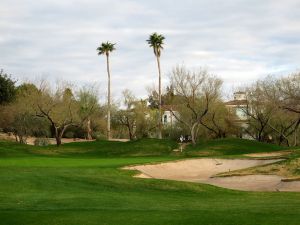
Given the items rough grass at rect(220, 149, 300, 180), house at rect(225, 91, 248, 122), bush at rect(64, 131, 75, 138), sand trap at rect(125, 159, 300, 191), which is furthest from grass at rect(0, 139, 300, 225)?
bush at rect(64, 131, 75, 138)

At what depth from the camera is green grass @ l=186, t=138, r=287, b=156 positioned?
5222cm

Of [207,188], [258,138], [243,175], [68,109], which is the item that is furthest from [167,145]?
[207,188]

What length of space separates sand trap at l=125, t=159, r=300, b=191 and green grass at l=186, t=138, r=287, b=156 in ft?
38.0

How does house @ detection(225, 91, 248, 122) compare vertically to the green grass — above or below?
above

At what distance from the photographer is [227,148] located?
53.5 m

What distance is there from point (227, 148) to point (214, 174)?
61.7 feet

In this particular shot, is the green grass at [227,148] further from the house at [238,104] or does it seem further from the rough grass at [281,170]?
the rough grass at [281,170]

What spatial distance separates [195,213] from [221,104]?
59251 mm

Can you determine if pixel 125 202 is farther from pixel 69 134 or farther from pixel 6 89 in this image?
pixel 69 134

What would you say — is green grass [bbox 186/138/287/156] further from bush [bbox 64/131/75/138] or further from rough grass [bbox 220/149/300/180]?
bush [bbox 64/131/75/138]

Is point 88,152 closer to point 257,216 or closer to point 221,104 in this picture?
point 221,104

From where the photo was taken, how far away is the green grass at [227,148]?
52219 mm

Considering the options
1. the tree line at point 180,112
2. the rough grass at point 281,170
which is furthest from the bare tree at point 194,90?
the rough grass at point 281,170

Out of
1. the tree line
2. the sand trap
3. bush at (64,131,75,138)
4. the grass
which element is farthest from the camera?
bush at (64,131,75,138)
